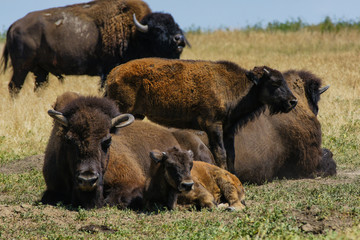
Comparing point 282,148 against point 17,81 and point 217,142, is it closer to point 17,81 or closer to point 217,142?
point 217,142

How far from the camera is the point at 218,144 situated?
912cm

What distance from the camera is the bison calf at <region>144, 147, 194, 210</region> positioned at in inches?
274

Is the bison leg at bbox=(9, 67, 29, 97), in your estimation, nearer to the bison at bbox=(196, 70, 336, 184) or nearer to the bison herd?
the bison herd

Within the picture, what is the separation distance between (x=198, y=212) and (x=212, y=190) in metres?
0.78

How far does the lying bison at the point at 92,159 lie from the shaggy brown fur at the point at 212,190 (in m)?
0.66

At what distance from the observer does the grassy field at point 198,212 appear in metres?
5.69

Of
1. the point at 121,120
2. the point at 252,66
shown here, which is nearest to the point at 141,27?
the point at 121,120

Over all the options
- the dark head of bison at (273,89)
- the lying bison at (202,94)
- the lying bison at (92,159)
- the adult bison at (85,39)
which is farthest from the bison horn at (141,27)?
the lying bison at (92,159)

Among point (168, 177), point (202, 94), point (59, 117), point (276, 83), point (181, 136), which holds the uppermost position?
point (276, 83)

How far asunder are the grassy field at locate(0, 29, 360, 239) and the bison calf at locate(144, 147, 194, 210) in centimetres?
30

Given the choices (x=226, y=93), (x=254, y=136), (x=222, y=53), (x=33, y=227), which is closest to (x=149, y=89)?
(x=226, y=93)

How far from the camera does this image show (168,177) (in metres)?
7.12

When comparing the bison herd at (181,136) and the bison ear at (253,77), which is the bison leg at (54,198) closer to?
→ the bison herd at (181,136)

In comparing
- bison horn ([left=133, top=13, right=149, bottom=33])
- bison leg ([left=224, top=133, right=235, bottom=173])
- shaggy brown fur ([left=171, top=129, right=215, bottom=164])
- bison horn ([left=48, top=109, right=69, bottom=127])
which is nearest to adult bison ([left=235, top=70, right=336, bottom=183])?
bison leg ([left=224, top=133, right=235, bottom=173])
